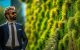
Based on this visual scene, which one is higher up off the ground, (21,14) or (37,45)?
(21,14)

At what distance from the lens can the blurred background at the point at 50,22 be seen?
555 cm

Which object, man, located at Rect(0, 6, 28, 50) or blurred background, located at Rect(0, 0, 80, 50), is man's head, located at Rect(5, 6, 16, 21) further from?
blurred background, located at Rect(0, 0, 80, 50)

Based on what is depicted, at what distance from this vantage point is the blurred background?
18.2ft

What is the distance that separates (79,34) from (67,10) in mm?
522

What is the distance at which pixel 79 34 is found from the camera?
5465 mm

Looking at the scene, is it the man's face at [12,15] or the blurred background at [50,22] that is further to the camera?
the blurred background at [50,22]

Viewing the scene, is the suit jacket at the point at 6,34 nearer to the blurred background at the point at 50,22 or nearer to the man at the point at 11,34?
the man at the point at 11,34

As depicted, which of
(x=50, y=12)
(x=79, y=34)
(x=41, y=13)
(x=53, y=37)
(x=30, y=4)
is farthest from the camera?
(x=30, y=4)

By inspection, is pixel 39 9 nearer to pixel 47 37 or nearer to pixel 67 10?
pixel 47 37

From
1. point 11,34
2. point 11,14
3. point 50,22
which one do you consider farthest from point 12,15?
point 50,22

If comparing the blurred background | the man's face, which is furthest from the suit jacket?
the blurred background

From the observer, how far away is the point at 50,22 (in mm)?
6492

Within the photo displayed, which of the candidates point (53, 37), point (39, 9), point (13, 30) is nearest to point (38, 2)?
point (39, 9)

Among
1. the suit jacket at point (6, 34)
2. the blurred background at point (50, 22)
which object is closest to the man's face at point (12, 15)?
the suit jacket at point (6, 34)
